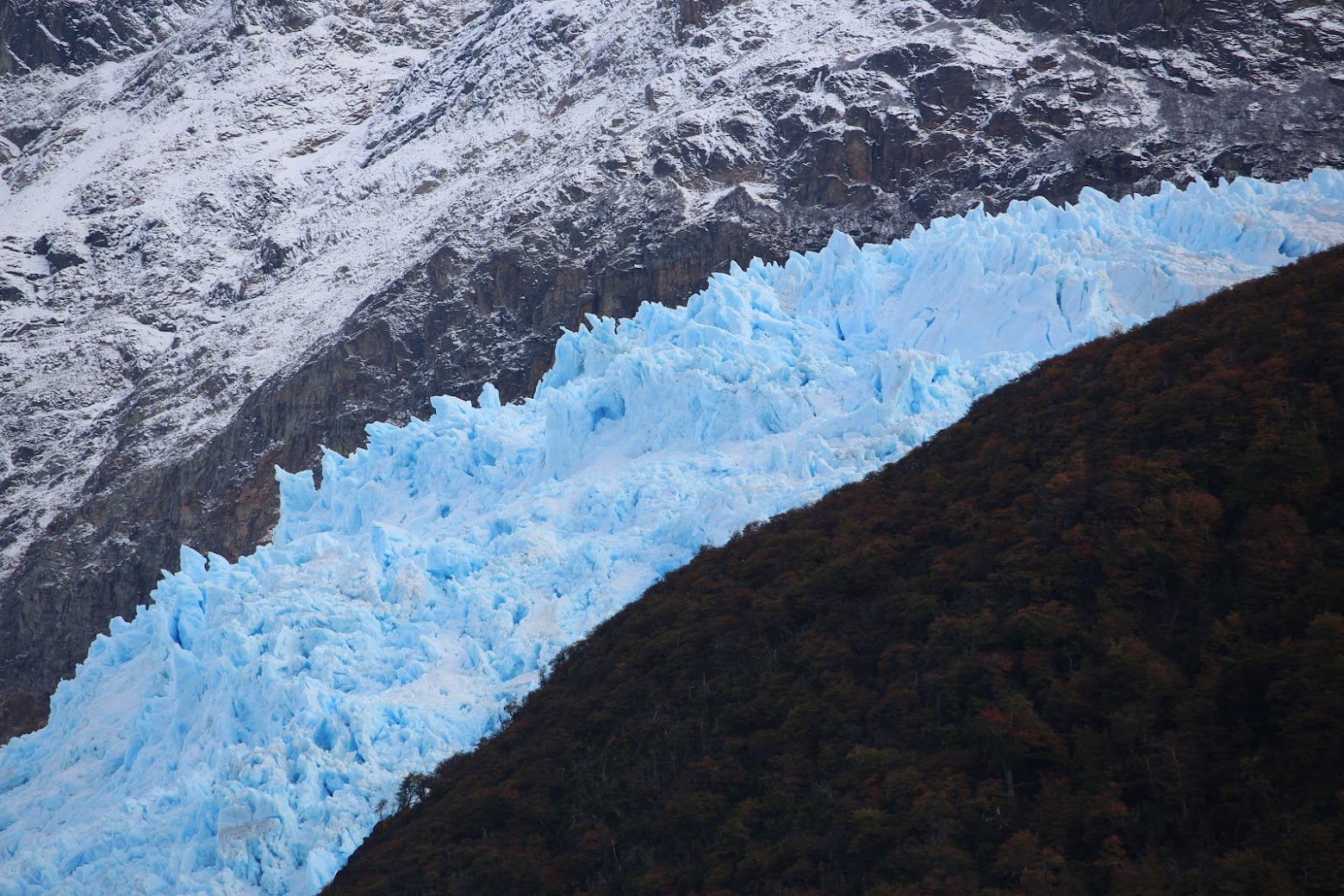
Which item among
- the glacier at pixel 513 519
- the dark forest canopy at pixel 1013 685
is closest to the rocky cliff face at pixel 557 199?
the glacier at pixel 513 519

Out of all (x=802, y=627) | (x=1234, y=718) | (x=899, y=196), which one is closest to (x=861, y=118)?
(x=899, y=196)

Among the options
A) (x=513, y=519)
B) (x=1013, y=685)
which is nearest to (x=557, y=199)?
(x=513, y=519)

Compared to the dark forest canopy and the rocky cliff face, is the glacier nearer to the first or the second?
the dark forest canopy

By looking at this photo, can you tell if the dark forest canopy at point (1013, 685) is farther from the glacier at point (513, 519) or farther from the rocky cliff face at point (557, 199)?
the rocky cliff face at point (557, 199)

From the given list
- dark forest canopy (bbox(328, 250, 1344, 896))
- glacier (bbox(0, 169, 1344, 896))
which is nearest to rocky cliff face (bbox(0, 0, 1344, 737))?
glacier (bbox(0, 169, 1344, 896))

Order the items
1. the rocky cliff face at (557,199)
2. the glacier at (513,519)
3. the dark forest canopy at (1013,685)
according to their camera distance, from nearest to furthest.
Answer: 1. the dark forest canopy at (1013,685)
2. the glacier at (513,519)
3. the rocky cliff face at (557,199)

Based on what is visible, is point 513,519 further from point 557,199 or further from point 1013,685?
point 557,199

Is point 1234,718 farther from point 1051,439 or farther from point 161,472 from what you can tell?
point 161,472
